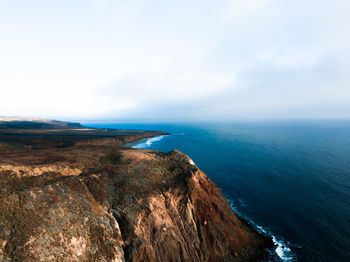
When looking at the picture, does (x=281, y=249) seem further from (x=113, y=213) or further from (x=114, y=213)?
(x=113, y=213)

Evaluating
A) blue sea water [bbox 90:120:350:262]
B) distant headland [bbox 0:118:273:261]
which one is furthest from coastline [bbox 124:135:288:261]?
distant headland [bbox 0:118:273:261]

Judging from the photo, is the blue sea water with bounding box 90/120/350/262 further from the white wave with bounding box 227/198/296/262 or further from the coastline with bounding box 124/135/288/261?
the coastline with bounding box 124/135/288/261

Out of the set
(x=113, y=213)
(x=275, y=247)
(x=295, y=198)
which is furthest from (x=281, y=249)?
(x=113, y=213)

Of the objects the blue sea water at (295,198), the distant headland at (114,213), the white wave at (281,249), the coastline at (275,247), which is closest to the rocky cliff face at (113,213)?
the distant headland at (114,213)

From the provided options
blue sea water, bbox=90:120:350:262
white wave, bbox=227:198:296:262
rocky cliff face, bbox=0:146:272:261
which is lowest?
white wave, bbox=227:198:296:262

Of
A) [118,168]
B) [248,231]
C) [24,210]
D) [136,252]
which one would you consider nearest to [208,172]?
[248,231]

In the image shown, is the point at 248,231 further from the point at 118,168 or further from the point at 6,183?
the point at 6,183

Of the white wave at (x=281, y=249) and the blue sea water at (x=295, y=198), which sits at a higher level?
the blue sea water at (x=295, y=198)

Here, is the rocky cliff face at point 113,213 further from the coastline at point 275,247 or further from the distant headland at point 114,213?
the coastline at point 275,247
